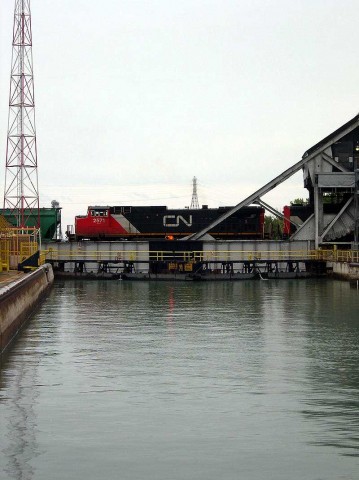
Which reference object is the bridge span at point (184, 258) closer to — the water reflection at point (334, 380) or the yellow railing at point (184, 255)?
the yellow railing at point (184, 255)

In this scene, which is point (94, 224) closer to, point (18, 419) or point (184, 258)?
point (184, 258)

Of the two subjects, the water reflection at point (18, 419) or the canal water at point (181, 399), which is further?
the canal water at point (181, 399)

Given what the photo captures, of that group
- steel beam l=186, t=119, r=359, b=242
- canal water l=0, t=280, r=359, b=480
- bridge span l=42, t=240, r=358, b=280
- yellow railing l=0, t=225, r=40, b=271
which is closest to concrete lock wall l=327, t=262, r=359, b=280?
bridge span l=42, t=240, r=358, b=280

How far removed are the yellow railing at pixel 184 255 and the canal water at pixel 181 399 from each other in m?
41.9

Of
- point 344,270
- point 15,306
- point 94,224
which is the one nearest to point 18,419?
point 15,306

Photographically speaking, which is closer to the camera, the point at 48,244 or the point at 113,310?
the point at 113,310

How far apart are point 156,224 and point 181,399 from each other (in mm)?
68382

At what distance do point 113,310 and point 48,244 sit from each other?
40.3 meters

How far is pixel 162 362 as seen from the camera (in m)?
27.3

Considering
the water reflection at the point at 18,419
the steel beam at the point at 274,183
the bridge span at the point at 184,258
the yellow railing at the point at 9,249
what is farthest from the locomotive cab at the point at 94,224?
the water reflection at the point at 18,419

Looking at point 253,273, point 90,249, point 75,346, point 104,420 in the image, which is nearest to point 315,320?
point 75,346

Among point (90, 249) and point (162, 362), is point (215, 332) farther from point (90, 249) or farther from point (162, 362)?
point (90, 249)

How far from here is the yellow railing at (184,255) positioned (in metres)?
84.4

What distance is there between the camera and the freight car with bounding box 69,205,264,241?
8900 centimetres
